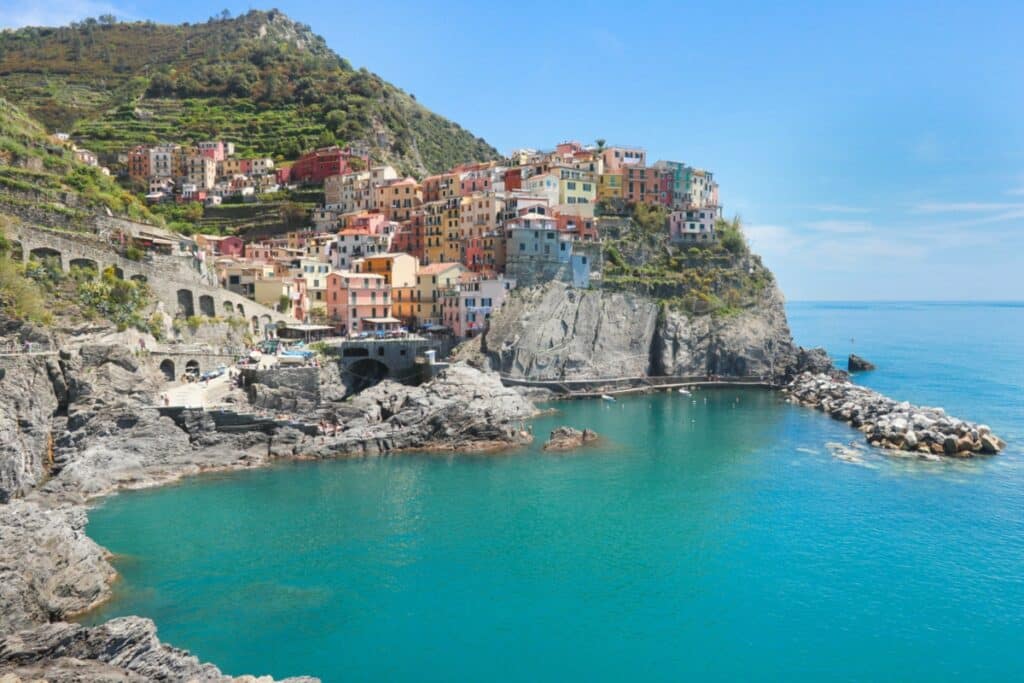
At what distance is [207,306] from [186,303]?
136 centimetres

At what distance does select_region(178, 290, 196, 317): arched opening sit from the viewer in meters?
44.3

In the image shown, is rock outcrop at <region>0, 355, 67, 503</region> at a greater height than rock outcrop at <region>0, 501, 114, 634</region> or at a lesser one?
greater

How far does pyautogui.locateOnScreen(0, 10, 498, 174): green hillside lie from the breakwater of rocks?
58.3m

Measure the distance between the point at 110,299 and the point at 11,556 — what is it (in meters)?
21.5

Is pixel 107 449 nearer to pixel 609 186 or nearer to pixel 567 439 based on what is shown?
pixel 567 439

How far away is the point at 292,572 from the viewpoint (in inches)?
958

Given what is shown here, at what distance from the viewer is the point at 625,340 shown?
196 ft

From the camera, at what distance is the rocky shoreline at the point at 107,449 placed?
56.3ft

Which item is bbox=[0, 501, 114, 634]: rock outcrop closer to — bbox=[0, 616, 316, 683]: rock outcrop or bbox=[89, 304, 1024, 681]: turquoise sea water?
bbox=[89, 304, 1024, 681]: turquoise sea water

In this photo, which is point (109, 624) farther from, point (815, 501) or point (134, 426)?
point (815, 501)

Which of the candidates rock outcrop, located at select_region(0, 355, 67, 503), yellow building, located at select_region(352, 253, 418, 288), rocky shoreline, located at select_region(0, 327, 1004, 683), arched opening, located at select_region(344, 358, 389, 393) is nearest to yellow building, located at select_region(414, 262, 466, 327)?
yellow building, located at select_region(352, 253, 418, 288)

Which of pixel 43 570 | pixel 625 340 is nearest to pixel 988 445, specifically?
pixel 625 340

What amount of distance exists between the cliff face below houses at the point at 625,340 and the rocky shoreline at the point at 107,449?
20.7ft

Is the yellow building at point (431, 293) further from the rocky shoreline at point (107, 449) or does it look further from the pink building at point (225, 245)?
the pink building at point (225, 245)
